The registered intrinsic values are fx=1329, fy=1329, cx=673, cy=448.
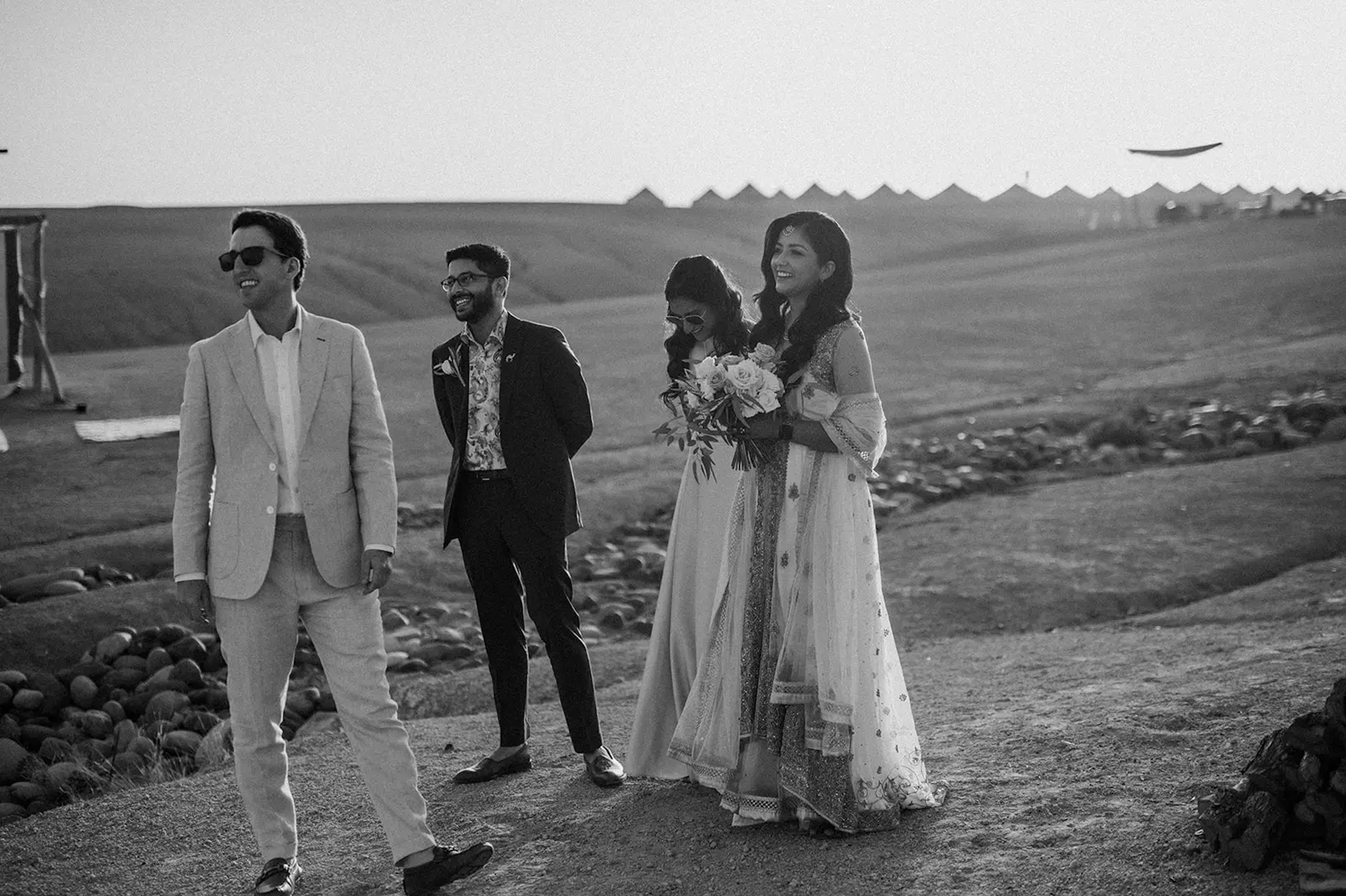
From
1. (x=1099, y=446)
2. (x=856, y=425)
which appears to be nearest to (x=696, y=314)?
(x=856, y=425)

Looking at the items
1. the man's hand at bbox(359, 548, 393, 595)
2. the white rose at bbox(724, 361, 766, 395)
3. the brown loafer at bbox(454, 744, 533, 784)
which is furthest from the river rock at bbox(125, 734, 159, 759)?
the white rose at bbox(724, 361, 766, 395)

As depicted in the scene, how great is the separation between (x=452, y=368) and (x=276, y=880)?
2290 mm

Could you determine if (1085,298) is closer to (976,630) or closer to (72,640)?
(976,630)

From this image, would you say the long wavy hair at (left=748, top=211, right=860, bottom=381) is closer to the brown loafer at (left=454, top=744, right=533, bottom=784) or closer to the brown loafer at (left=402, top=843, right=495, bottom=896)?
the brown loafer at (left=402, top=843, right=495, bottom=896)

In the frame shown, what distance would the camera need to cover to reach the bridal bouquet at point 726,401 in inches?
192

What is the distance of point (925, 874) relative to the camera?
14.5 ft

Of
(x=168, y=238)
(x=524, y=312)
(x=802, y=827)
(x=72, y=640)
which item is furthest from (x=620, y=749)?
(x=168, y=238)

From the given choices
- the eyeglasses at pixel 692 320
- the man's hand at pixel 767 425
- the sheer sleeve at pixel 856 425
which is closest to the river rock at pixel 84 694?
the eyeglasses at pixel 692 320

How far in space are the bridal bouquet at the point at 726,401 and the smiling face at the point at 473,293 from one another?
42.2 inches

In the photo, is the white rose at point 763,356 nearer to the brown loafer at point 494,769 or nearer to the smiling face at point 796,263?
the smiling face at point 796,263

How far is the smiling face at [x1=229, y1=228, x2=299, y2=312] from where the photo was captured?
14.6ft

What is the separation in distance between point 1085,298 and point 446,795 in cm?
2913

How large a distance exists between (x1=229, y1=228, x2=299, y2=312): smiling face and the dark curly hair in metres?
0.01

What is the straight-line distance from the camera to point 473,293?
19.0 ft
